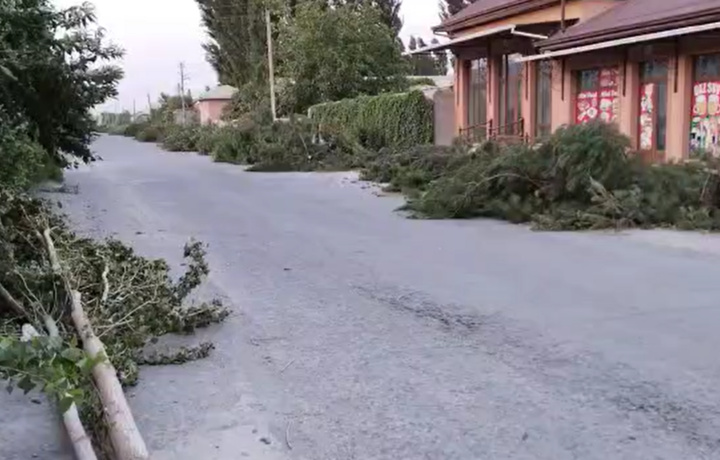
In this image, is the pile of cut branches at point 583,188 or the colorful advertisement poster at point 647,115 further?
the colorful advertisement poster at point 647,115

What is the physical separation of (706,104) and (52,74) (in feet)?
44.6

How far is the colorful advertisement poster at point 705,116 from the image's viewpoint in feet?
63.9

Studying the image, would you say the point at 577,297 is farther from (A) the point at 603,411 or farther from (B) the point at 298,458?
(B) the point at 298,458

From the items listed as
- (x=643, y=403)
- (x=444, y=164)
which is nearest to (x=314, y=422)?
(x=643, y=403)

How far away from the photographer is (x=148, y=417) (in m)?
5.29

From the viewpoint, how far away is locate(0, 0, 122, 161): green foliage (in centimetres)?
1425

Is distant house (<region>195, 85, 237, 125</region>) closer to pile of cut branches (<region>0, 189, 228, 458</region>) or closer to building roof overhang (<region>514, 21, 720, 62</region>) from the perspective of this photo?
building roof overhang (<region>514, 21, 720, 62</region>)

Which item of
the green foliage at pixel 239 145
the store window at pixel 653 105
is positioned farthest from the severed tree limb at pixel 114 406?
the green foliage at pixel 239 145

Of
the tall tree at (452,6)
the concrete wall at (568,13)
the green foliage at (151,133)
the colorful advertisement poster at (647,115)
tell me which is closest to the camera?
the colorful advertisement poster at (647,115)

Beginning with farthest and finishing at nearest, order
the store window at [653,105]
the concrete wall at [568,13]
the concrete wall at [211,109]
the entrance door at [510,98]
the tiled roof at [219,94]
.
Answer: the concrete wall at [211,109] < the tiled roof at [219,94] < the entrance door at [510,98] < the concrete wall at [568,13] < the store window at [653,105]

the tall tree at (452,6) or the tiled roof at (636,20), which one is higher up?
the tall tree at (452,6)

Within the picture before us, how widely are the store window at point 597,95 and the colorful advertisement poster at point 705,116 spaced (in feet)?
8.75

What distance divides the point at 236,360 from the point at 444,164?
12.3 metres

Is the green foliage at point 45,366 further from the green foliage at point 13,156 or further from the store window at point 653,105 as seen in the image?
the store window at point 653,105
